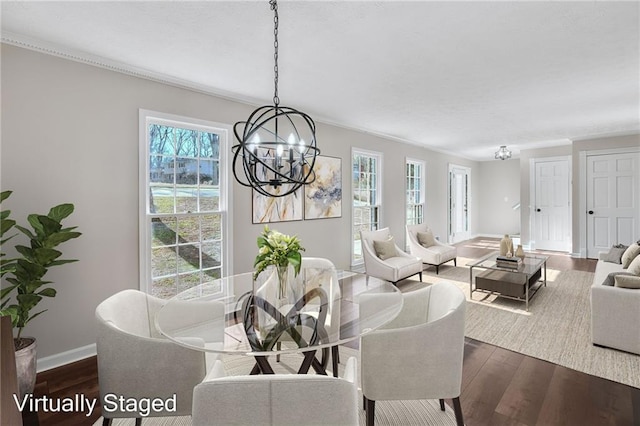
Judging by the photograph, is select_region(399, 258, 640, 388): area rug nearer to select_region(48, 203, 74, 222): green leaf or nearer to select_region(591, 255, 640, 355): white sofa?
select_region(591, 255, 640, 355): white sofa

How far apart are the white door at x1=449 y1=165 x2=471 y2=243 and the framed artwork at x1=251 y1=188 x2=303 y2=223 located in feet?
17.6

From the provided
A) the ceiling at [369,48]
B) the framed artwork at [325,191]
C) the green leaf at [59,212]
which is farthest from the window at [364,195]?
the green leaf at [59,212]

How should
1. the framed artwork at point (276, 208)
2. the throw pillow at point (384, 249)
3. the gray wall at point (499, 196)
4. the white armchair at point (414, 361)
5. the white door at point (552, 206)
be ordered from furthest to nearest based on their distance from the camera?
the gray wall at point (499, 196), the white door at point (552, 206), the throw pillow at point (384, 249), the framed artwork at point (276, 208), the white armchair at point (414, 361)

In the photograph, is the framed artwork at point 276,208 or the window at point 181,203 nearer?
the window at point 181,203

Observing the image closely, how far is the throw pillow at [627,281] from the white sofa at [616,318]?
0.14 feet

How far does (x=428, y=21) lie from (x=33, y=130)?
2992 mm

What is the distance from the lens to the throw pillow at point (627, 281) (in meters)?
2.67

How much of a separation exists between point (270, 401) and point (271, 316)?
2.91 ft

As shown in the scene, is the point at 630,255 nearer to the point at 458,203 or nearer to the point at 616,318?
the point at 616,318

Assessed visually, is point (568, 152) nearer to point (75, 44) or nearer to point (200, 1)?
point (200, 1)

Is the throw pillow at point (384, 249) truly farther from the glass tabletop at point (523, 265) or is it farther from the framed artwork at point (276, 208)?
the framed artwork at point (276, 208)

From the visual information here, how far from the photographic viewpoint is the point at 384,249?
15.8 ft

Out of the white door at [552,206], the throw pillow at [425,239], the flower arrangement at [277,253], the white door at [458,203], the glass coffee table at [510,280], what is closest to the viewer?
the flower arrangement at [277,253]

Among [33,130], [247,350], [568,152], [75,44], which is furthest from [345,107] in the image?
[568,152]
